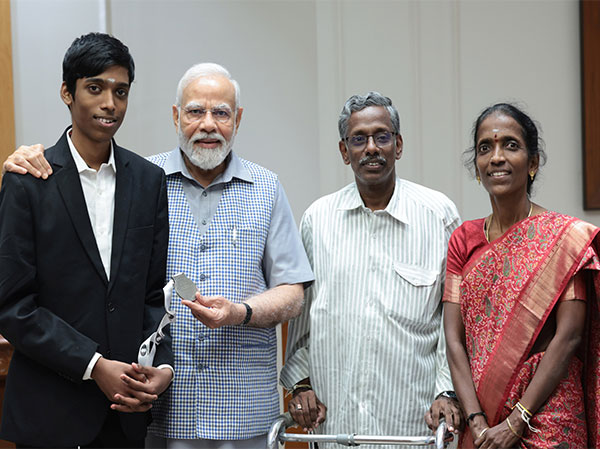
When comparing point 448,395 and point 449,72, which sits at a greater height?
point 449,72

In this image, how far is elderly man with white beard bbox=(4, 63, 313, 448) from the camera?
2.06 metres

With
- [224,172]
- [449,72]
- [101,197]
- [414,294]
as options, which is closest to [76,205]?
[101,197]

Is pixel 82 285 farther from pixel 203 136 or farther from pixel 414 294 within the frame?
pixel 414 294

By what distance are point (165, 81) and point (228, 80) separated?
1.64m

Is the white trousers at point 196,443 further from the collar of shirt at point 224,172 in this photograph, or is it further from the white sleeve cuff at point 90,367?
the collar of shirt at point 224,172

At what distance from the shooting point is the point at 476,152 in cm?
204

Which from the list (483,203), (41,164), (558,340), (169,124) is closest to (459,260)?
(558,340)

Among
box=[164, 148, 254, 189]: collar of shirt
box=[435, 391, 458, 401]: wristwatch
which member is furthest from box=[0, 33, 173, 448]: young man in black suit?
box=[435, 391, 458, 401]: wristwatch

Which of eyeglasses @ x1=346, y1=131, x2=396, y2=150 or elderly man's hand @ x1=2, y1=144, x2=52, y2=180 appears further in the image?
eyeglasses @ x1=346, y1=131, x2=396, y2=150

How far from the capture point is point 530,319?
6.21 feet

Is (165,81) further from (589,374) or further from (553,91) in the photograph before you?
(589,374)

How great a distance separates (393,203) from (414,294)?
0.29m

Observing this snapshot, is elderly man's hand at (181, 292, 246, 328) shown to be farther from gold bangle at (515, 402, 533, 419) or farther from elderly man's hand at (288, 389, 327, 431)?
gold bangle at (515, 402, 533, 419)

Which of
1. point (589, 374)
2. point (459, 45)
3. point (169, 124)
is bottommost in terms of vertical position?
point (589, 374)
